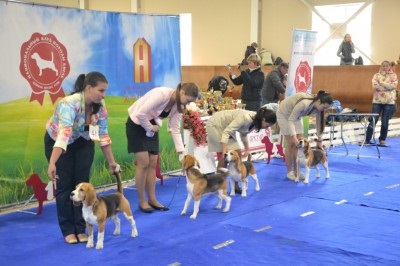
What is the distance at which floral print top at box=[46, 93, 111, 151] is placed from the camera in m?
4.15

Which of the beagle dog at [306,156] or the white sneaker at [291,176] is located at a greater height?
the beagle dog at [306,156]

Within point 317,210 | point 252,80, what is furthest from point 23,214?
point 252,80

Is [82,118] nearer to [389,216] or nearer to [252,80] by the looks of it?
[389,216]

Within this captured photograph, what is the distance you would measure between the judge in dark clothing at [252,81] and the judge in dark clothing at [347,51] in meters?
9.04

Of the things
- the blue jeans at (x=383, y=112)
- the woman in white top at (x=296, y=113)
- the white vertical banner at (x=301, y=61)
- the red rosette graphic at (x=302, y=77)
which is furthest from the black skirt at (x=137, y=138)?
the blue jeans at (x=383, y=112)

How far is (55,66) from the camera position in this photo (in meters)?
6.22

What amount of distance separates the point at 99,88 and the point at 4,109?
2.12 metres

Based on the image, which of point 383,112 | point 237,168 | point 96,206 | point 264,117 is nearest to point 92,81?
point 96,206

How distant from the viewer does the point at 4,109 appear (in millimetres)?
5816

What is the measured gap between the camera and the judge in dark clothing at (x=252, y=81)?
786 cm

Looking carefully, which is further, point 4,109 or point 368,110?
point 368,110

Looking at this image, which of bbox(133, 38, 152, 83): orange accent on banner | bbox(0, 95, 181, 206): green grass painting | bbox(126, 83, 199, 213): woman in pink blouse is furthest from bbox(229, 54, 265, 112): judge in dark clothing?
bbox(0, 95, 181, 206): green grass painting

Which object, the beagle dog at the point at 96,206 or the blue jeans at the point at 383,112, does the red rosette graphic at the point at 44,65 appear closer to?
the beagle dog at the point at 96,206

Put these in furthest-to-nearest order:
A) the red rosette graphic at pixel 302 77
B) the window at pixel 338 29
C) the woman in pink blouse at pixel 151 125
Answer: the window at pixel 338 29
the red rosette graphic at pixel 302 77
the woman in pink blouse at pixel 151 125
